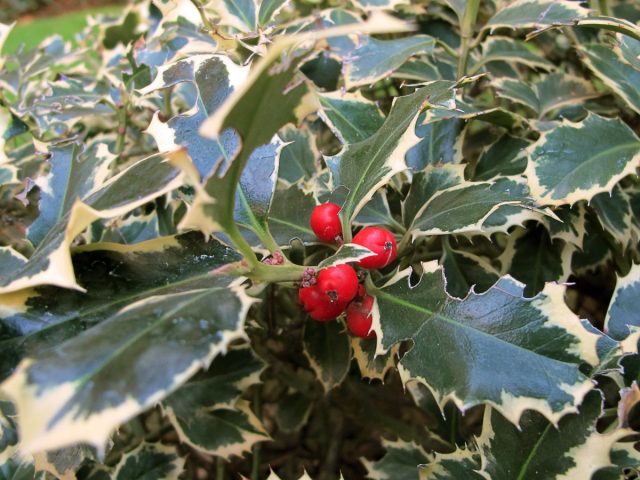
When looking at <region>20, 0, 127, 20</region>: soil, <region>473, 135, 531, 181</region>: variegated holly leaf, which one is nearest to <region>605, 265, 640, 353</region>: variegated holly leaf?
<region>473, 135, 531, 181</region>: variegated holly leaf

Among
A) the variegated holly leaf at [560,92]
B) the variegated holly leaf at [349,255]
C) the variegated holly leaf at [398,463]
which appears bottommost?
the variegated holly leaf at [398,463]

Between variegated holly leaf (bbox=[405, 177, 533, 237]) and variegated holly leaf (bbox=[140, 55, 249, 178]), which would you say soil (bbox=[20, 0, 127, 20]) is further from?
variegated holly leaf (bbox=[405, 177, 533, 237])

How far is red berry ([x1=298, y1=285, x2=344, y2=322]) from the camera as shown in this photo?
33.5 inches

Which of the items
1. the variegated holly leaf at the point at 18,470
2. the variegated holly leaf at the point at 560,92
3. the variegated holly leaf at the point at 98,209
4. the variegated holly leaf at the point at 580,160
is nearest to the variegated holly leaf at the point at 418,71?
the variegated holly leaf at the point at 560,92

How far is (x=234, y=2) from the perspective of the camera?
1324 millimetres

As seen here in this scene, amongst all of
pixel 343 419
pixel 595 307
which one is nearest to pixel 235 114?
pixel 343 419

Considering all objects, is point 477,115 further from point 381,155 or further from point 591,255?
point 591,255

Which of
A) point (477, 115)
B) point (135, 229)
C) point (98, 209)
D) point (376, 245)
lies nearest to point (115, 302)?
point (98, 209)

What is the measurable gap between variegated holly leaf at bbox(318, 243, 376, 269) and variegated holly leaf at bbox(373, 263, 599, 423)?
12 cm

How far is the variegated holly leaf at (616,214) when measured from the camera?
3.82 feet

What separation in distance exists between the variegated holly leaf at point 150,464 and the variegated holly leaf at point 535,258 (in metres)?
0.79

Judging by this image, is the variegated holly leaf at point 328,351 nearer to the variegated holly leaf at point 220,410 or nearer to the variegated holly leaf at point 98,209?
the variegated holly leaf at point 220,410

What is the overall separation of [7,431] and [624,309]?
44.1 inches

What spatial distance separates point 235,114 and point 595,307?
1490 mm
